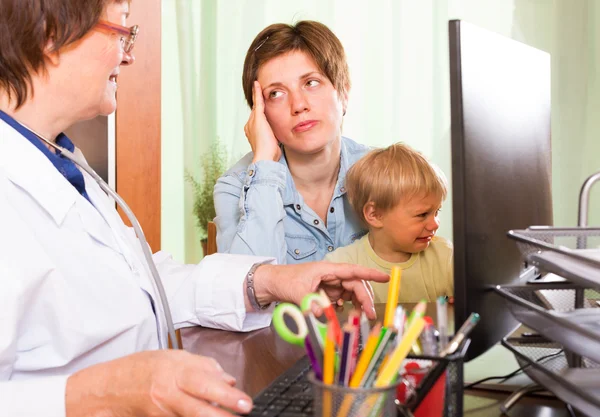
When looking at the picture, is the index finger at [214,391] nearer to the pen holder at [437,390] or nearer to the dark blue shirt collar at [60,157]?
the pen holder at [437,390]

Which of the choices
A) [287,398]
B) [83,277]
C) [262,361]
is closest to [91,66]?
[83,277]

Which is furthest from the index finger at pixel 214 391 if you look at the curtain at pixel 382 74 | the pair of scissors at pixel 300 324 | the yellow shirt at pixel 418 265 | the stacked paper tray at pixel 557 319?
the curtain at pixel 382 74

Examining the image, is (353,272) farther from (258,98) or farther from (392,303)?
(258,98)

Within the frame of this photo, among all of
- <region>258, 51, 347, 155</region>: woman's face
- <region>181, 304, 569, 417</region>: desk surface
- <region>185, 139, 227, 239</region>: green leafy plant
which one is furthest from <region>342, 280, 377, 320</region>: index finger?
<region>185, 139, 227, 239</region>: green leafy plant

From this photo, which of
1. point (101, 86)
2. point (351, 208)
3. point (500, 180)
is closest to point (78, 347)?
point (101, 86)

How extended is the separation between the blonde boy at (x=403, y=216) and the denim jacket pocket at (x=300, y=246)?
78 millimetres

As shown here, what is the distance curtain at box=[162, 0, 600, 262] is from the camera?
142 inches

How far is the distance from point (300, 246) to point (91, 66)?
3.52ft

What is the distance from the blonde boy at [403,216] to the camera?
2.00 meters

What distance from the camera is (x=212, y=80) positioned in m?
4.04

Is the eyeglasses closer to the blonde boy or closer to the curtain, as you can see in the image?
the blonde boy

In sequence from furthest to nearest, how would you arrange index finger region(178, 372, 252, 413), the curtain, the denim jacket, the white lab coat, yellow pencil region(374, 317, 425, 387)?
the curtain
the denim jacket
the white lab coat
index finger region(178, 372, 252, 413)
yellow pencil region(374, 317, 425, 387)

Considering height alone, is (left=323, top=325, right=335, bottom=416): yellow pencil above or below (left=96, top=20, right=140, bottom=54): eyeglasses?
below

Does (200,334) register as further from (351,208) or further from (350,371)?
(351,208)
